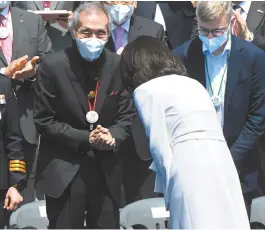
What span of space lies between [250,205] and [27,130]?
70.9 inches

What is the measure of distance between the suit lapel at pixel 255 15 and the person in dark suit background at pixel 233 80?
4.09ft

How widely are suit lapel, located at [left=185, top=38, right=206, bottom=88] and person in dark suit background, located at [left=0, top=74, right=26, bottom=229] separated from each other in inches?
49.3

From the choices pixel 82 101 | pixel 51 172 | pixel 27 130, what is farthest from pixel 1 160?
pixel 27 130

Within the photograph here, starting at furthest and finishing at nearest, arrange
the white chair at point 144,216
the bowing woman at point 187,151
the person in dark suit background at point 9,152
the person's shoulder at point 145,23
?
the person's shoulder at point 145,23 → the white chair at point 144,216 → the person in dark suit background at point 9,152 → the bowing woman at point 187,151

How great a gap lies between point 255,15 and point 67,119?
7.49ft

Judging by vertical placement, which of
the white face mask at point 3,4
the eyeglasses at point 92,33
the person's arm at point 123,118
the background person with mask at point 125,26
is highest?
the white face mask at point 3,4

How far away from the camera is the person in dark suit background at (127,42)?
5988 millimetres

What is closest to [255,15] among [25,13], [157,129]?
[25,13]

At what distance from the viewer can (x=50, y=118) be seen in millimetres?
4895

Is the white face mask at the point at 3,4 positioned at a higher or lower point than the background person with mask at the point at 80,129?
higher

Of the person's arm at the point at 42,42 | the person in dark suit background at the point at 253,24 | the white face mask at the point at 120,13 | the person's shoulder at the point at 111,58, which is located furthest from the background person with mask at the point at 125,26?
the person's shoulder at the point at 111,58

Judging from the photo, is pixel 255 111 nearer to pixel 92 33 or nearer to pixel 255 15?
pixel 92 33

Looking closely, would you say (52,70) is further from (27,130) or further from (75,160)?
(27,130)

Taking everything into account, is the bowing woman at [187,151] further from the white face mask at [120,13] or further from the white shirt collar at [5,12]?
the white shirt collar at [5,12]
